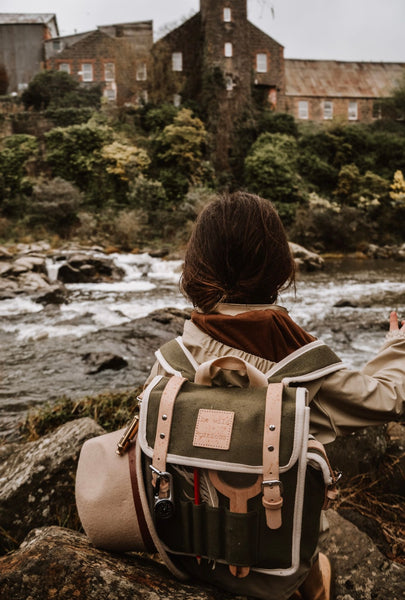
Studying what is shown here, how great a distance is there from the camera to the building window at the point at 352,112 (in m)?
38.2

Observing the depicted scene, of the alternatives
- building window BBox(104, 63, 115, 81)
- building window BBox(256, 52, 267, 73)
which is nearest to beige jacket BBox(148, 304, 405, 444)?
building window BBox(104, 63, 115, 81)

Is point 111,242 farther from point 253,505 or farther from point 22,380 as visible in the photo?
point 253,505

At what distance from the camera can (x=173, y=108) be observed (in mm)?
29000

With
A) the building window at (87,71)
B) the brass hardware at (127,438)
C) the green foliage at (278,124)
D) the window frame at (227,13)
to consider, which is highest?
the window frame at (227,13)

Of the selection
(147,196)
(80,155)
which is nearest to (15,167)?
(80,155)

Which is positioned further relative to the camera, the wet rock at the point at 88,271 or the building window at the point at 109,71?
the building window at the point at 109,71

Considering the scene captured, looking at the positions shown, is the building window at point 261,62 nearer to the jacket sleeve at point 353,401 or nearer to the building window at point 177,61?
the building window at point 177,61

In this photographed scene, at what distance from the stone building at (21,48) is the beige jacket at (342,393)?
40.5 metres

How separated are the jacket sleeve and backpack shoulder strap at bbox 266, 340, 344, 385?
0.04 meters

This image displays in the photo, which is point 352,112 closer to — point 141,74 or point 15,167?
point 141,74

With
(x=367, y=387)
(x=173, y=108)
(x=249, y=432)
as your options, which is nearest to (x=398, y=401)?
(x=367, y=387)

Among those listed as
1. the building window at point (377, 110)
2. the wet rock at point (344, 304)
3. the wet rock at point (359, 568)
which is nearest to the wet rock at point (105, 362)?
the wet rock at point (359, 568)

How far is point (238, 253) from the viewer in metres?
1.49

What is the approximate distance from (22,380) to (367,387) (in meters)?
5.61
